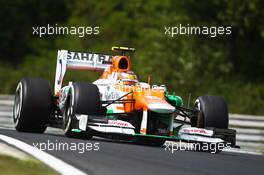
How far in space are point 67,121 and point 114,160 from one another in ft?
13.1

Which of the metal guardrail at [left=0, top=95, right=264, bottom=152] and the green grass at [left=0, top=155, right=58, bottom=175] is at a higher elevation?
the metal guardrail at [left=0, top=95, right=264, bottom=152]

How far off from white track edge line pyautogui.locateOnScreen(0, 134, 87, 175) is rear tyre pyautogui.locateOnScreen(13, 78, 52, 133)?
9.59 feet

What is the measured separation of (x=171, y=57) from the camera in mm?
32500

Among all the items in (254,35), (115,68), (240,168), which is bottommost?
(240,168)

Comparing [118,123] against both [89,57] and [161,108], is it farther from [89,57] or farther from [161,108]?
[89,57]

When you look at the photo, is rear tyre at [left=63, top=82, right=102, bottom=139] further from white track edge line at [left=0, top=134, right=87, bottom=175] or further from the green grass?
the green grass

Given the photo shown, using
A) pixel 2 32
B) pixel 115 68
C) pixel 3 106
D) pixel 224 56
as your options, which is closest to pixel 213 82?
pixel 224 56

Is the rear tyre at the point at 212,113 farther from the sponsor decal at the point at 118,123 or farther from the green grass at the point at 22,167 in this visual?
the green grass at the point at 22,167

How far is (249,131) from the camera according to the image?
55.1ft

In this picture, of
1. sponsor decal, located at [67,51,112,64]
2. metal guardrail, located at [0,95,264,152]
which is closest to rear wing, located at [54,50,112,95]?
sponsor decal, located at [67,51,112,64]

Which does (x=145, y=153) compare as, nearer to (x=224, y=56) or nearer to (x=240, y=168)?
(x=240, y=168)

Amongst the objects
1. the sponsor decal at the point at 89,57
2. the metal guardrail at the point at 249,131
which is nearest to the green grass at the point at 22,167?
the sponsor decal at the point at 89,57

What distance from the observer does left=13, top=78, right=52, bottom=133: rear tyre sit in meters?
14.4

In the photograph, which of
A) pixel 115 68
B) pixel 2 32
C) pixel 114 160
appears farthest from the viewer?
pixel 2 32
